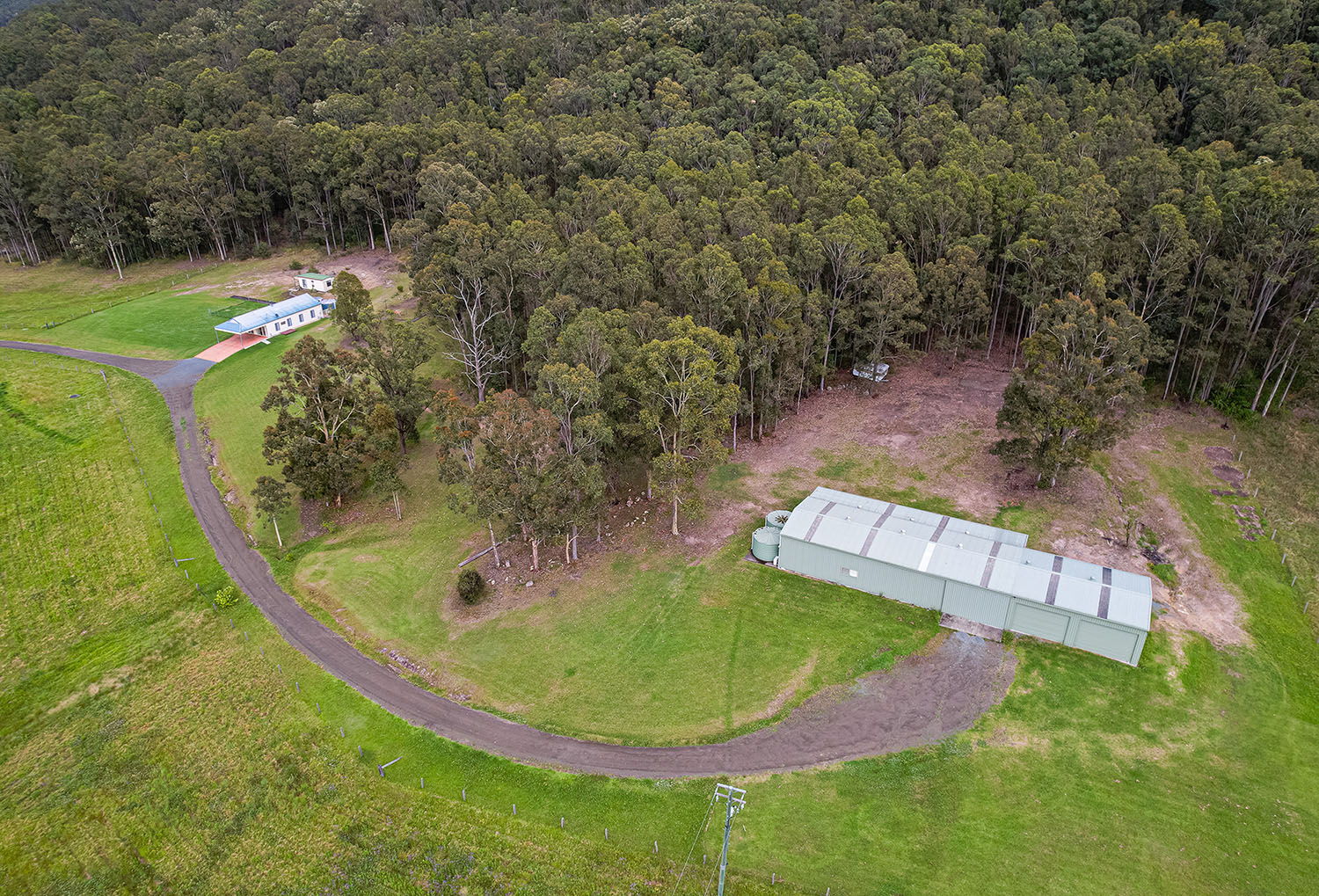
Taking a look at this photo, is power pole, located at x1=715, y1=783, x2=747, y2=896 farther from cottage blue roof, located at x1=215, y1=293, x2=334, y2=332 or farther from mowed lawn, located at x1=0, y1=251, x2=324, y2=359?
mowed lawn, located at x1=0, y1=251, x2=324, y2=359

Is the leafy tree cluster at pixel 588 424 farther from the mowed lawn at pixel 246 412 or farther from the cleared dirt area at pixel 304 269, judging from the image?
the cleared dirt area at pixel 304 269

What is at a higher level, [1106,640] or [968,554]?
[968,554]

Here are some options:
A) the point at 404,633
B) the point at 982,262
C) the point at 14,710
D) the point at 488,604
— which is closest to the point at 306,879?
the point at 404,633

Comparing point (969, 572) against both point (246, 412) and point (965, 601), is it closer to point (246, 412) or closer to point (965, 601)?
point (965, 601)

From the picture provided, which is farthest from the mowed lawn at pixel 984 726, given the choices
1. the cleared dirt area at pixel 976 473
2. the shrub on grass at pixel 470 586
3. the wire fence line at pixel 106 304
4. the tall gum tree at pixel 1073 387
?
the wire fence line at pixel 106 304

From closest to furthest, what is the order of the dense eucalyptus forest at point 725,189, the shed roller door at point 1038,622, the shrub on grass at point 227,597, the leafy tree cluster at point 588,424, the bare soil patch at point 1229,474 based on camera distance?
the shed roller door at point 1038,622
the leafy tree cluster at point 588,424
the shrub on grass at point 227,597
the dense eucalyptus forest at point 725,189
the bare soil patch at point 1229,474

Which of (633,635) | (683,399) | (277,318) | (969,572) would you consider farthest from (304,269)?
(969,572)
